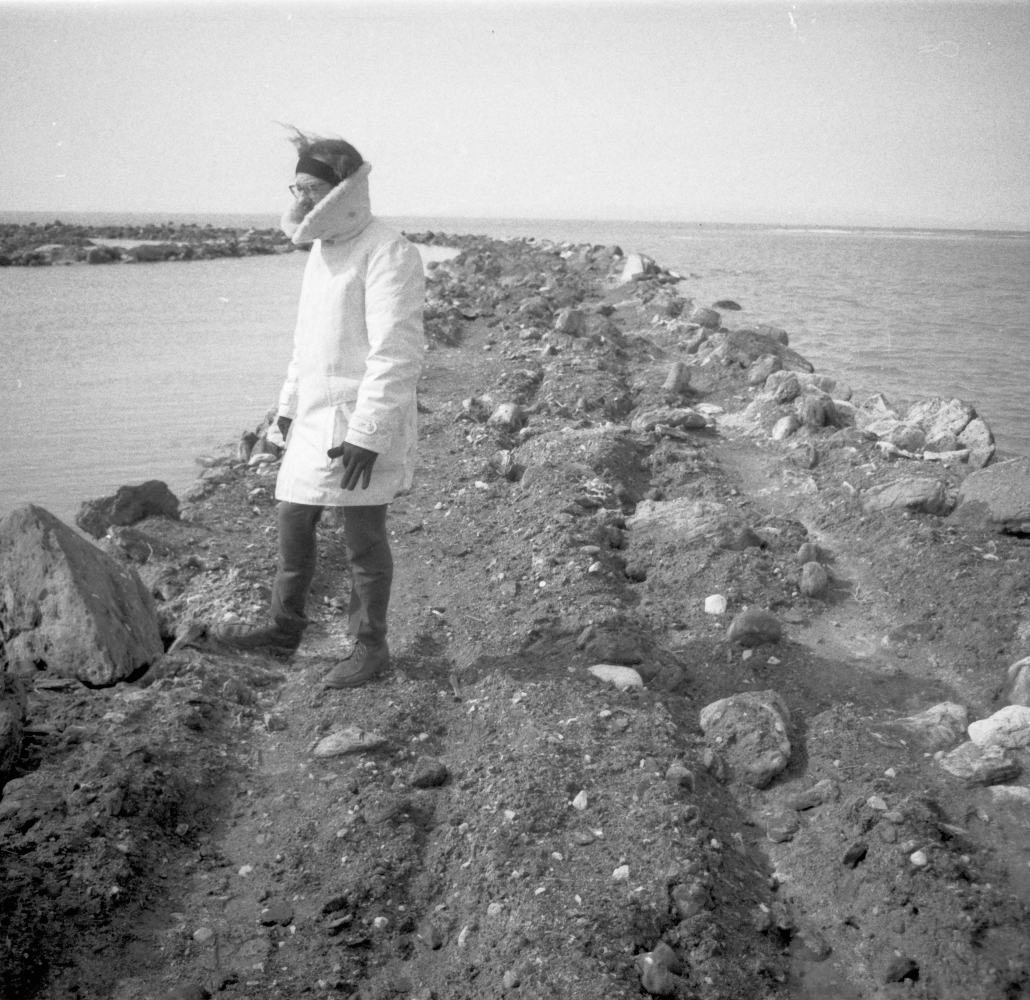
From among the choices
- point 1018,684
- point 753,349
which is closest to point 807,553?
point 1018,684

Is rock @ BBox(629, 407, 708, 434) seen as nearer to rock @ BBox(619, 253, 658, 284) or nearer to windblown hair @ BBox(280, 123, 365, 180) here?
windblown hair @ BBox(280, 123, 365, 180)

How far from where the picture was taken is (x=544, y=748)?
3377 mm

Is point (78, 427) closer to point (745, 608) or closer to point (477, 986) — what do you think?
point (745, 608)

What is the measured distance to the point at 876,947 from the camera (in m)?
2.58

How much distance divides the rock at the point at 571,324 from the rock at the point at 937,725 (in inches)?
348

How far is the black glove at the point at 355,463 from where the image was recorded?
11.5 feet

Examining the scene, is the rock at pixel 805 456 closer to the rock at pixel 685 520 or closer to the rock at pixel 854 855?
the rock at pixel 685 520

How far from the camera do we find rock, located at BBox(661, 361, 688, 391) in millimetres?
9250

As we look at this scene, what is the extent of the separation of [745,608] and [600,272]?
70.8 ft

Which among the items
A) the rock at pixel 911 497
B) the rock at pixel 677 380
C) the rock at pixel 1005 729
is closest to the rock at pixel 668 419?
the rock at pixel 677 380

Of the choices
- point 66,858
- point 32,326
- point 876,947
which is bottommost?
point 876,947

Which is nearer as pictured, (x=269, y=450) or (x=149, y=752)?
(x=149, y=752)

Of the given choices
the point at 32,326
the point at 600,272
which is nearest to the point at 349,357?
the point at 32,326

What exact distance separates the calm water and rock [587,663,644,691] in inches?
156
